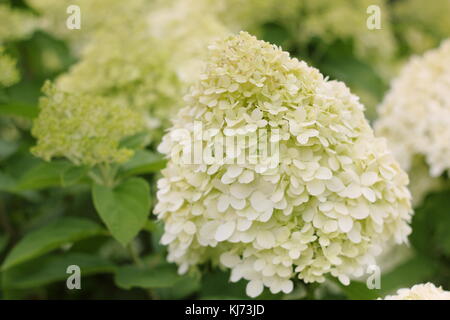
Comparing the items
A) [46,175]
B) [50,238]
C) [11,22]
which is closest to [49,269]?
[50,238]

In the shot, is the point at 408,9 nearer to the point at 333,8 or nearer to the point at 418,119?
the point at 333,8

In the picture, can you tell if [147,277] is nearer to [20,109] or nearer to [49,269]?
[49,269]

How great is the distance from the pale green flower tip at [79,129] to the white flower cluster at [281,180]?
0.19m

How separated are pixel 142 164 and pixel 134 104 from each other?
419 millimetres

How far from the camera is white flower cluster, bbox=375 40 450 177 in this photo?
1.66 m

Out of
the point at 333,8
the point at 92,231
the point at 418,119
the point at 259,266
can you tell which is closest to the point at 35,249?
the point at 92,231

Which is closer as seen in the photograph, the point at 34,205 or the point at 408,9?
the point at 34,205

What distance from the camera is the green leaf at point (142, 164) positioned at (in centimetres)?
131

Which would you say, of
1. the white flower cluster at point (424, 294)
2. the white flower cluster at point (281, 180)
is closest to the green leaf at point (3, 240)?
the white flower cluster at point (281, 180)

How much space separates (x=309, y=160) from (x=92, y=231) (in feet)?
1.71

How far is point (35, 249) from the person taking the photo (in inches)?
50.9

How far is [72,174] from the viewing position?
49.3 inches

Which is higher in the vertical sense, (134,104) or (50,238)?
(134,104)
